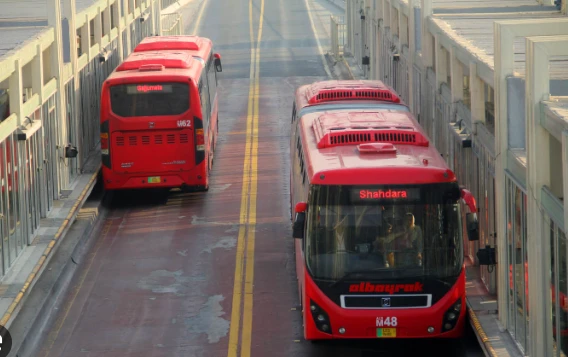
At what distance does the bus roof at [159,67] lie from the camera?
950 inches

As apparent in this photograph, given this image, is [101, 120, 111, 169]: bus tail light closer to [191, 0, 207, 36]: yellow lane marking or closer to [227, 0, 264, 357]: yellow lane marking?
[227, 0, 264, 357]: yellow lane marking

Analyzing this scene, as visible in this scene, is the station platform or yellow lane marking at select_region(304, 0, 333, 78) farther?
yellow lane marking at select_region(304, 0, 333, 78)

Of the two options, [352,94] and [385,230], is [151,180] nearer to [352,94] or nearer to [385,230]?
[352,94]

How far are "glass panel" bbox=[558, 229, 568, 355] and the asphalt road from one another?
3272 mm

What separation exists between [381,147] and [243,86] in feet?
94.9

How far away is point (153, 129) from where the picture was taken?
24000 mm

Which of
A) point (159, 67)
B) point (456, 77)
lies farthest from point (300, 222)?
point (159, 67)

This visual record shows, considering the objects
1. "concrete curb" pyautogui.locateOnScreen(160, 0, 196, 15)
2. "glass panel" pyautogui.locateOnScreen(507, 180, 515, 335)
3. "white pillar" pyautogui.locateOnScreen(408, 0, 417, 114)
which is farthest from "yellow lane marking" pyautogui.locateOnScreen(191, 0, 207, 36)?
"glass panel" pyautogui.locateOnScreen(507, 180, 515, 335)

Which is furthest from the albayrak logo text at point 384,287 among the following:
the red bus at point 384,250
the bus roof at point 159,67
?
the bus roof at point 159,67

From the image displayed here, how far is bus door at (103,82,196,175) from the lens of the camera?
2383 cm

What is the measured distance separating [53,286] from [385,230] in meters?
6.50

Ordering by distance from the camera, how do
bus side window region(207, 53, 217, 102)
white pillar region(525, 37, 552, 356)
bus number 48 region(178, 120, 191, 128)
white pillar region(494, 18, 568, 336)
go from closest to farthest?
white pillar region(525, 37, 552, 356) → white pillar region(494, 18, 568, 336) → bus number 48 region(178, 120, 191, 128) → bus side window region(207, 53, 217, 102)

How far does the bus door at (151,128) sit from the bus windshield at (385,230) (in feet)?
32.9

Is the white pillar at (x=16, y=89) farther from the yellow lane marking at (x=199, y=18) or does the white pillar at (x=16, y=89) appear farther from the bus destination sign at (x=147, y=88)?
the yellow lane marking at (x=199, y=18)
